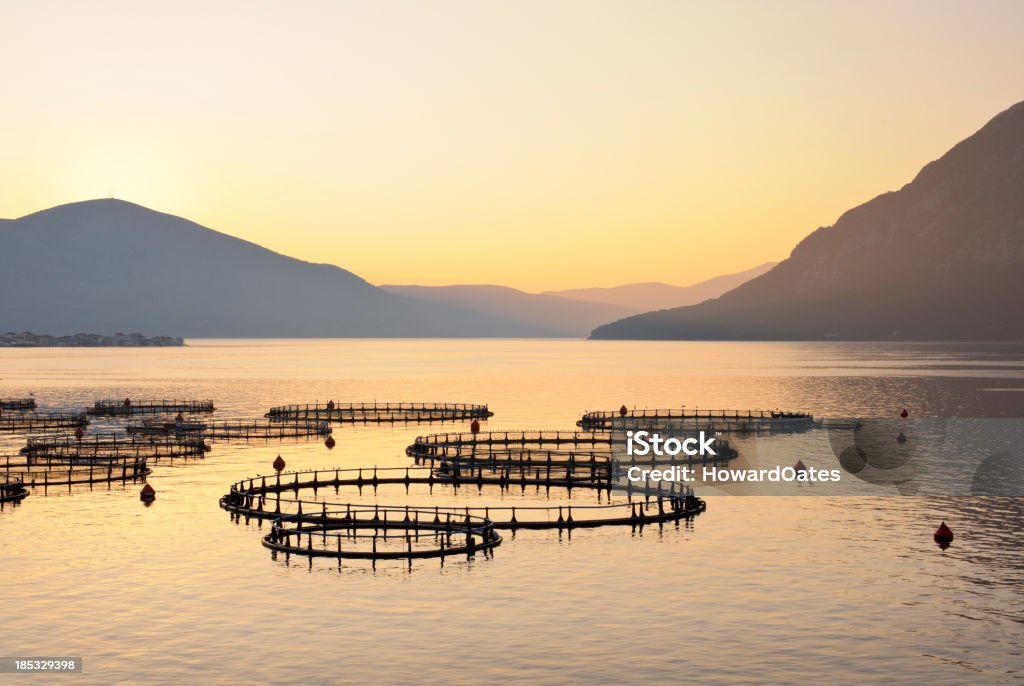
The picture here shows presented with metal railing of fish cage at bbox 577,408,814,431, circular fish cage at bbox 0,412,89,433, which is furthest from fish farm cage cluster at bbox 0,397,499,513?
metal railing of fish cage at bbox 577,408,814,431

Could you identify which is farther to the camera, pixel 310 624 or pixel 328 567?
pixel 328 567

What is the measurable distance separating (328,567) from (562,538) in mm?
17572

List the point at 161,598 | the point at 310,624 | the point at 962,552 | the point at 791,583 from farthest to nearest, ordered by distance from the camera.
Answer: the point at 962,552 → the point at 791,583 → the point at 161,598 → the point at 310,624

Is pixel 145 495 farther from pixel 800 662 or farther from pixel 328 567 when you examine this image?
A: pixel 800 662

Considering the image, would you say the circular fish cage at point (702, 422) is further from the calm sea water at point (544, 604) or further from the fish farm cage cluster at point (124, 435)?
the calm sea water at point (544, 604)

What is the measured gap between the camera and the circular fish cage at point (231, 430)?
155m

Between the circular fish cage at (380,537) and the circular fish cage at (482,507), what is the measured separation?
1282 millimetres

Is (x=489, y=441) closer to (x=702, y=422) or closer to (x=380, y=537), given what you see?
(x=380, y=537)

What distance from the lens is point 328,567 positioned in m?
72.6

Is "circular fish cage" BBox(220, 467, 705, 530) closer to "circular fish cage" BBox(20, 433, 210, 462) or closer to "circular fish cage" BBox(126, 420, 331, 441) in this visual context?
"circular fish cage" BBox(20, 433, 210, 462)

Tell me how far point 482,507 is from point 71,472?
49317mm

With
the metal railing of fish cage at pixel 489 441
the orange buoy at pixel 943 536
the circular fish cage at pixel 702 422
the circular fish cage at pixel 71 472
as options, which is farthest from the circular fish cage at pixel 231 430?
the orange buoy at pixel 943 536

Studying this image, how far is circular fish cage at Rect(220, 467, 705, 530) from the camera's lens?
8562 cm

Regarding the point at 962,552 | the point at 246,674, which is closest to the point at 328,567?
the point at 246,674
